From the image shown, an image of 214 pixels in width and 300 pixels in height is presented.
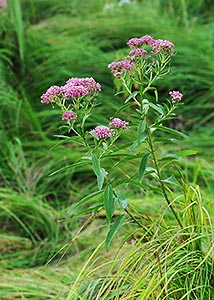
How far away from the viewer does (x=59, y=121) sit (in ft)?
9.57

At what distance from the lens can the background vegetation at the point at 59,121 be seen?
2.12 m

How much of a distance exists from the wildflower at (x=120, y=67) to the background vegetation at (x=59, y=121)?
1.66 ft

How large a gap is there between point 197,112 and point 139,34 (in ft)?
1.71

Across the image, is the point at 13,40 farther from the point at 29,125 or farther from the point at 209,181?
the point at 209,181

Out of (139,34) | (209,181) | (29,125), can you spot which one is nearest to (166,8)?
(139,34)

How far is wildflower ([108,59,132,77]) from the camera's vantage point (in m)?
1.33

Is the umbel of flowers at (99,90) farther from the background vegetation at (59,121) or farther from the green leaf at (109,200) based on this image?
the background vegetation at (59,121)

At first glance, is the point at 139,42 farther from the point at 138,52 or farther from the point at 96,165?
the point at 96,165

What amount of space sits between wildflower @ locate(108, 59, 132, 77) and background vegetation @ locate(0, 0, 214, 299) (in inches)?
19.9

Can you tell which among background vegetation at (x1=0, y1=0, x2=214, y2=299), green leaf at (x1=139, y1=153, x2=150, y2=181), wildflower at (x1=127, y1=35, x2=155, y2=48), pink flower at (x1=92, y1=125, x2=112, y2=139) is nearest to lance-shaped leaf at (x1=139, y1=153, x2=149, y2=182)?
green leaf at (x1=139, y1=153, x2=150, y2=181)

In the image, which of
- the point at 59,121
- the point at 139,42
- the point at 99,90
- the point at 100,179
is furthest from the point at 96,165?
the point at 59,121

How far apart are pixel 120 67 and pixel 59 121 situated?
61.7 inches

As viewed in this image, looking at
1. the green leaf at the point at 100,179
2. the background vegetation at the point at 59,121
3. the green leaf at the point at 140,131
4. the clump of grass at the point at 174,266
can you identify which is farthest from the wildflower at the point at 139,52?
the background vegetation at the point at 59,121

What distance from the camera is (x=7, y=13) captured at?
3209mm
